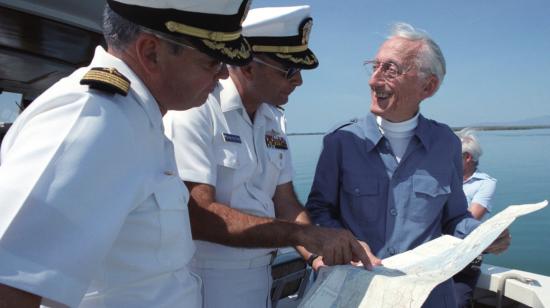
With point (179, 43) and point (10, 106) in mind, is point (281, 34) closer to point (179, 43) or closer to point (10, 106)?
point (179, 43)

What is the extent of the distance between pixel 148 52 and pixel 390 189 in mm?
1310

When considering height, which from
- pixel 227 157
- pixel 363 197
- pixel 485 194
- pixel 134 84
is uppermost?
pixel 134 84

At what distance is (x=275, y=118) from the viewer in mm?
2057

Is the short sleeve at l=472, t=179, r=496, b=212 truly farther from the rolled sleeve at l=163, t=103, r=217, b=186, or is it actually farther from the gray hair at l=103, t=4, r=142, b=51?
the gray hair at l=103, t=4, r=142, b=51

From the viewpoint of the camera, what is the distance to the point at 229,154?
1.63 metres

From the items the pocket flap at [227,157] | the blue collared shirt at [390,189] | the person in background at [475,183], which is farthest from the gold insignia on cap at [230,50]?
the person in background at [475,183]

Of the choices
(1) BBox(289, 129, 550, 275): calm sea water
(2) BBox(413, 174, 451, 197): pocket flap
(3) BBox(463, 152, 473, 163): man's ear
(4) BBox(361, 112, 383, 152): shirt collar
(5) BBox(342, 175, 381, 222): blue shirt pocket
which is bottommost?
(1) BBox(289, 129, 550, 275): calm sea water

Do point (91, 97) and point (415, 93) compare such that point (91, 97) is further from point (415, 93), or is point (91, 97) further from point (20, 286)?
A: point (415, 93)

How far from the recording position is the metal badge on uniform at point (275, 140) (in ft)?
6.27

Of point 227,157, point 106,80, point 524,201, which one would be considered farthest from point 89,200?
point 524,201

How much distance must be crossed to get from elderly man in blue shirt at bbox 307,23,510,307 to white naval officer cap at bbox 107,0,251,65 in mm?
981

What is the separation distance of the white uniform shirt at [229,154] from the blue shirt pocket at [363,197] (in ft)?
1.08

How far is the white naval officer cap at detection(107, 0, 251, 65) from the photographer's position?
104 centimetres

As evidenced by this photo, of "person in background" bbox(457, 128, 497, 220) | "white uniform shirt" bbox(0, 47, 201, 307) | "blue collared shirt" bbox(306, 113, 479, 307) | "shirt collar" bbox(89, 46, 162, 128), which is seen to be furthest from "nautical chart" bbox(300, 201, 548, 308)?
"person in background" bbox(457, 128, 497, 220)
